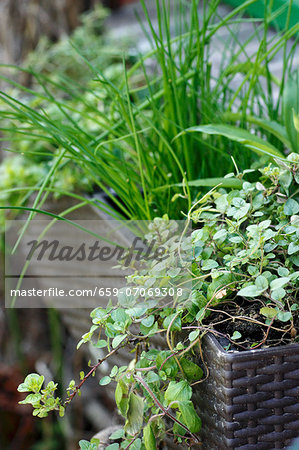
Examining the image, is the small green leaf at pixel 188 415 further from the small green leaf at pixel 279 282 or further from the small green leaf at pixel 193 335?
the small green leaf at pixel 279 282

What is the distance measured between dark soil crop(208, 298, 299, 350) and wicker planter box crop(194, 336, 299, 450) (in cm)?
3

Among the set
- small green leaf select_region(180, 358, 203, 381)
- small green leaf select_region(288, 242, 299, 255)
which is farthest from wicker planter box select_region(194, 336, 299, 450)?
small green leaf select_region(288, 242, 299, 255)

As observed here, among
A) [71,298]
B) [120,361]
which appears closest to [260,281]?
[120,361]

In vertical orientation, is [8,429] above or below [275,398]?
below

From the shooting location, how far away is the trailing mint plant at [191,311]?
686 mm

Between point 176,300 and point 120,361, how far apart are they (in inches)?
13.2

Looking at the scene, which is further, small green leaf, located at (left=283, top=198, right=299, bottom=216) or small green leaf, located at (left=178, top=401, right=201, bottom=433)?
small green leaf, located at (left=283, top=198, right=299, bottom=216)

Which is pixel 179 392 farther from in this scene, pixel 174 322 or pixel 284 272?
pixel 284 272

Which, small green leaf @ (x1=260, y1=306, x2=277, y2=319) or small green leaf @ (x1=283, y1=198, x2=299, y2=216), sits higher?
small green leaf @ (x1=283, y1=198, x2=299, y2=216)

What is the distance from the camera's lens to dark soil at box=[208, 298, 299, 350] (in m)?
0.68

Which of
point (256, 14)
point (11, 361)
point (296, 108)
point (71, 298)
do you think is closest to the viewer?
point (296, 108)

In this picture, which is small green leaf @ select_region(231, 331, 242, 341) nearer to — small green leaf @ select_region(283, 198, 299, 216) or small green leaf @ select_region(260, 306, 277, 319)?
small green leaf @ select_region(260, 306, 277, 319)

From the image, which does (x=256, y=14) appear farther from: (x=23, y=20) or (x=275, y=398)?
(x=275, y=398)

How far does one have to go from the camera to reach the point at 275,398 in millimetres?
674
